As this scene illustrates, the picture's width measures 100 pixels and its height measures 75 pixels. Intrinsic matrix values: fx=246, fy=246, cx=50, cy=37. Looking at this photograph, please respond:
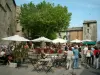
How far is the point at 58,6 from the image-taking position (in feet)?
181

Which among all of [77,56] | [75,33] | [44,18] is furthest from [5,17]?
[75,33]

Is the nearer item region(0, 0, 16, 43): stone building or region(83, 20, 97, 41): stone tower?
region(0, 0, 16, 43): stone building

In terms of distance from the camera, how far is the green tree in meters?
52.7

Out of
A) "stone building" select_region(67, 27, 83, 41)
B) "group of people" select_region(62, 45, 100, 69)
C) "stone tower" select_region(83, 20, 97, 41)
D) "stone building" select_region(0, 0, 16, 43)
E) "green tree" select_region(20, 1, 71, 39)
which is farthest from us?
"stone building" select_region(67, 27, 83, 41)

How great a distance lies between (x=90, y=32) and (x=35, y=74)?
7309cm

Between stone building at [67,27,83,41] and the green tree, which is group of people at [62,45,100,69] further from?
stone building at [67,27,83,41]

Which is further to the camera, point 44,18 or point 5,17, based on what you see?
point 44,18

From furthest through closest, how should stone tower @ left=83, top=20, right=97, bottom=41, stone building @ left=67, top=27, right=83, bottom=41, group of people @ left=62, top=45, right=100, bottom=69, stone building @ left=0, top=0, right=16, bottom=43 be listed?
1. stone building @ left=67, top=27, right=83, bottom=41
2. stone tower @ left=83, top=20, right=97, bottom=41
3. stone building @ left=0, top=0, right=16, bottom=43
4. group of people @ left=62, top=45, right=100, bottom=69

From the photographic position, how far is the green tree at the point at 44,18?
173ft

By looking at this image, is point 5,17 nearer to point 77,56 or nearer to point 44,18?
point 44,18

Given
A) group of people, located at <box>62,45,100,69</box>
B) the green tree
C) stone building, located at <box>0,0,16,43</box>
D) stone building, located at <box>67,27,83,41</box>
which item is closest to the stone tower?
stone building, located at <box>67,27,83,41</box>

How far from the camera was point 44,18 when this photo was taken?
171 ft

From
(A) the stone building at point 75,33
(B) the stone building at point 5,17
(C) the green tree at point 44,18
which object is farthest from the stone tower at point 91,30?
(B) the stone building at point 5,17

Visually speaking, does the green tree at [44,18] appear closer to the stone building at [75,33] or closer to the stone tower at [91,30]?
the stone tower at [91,30]
